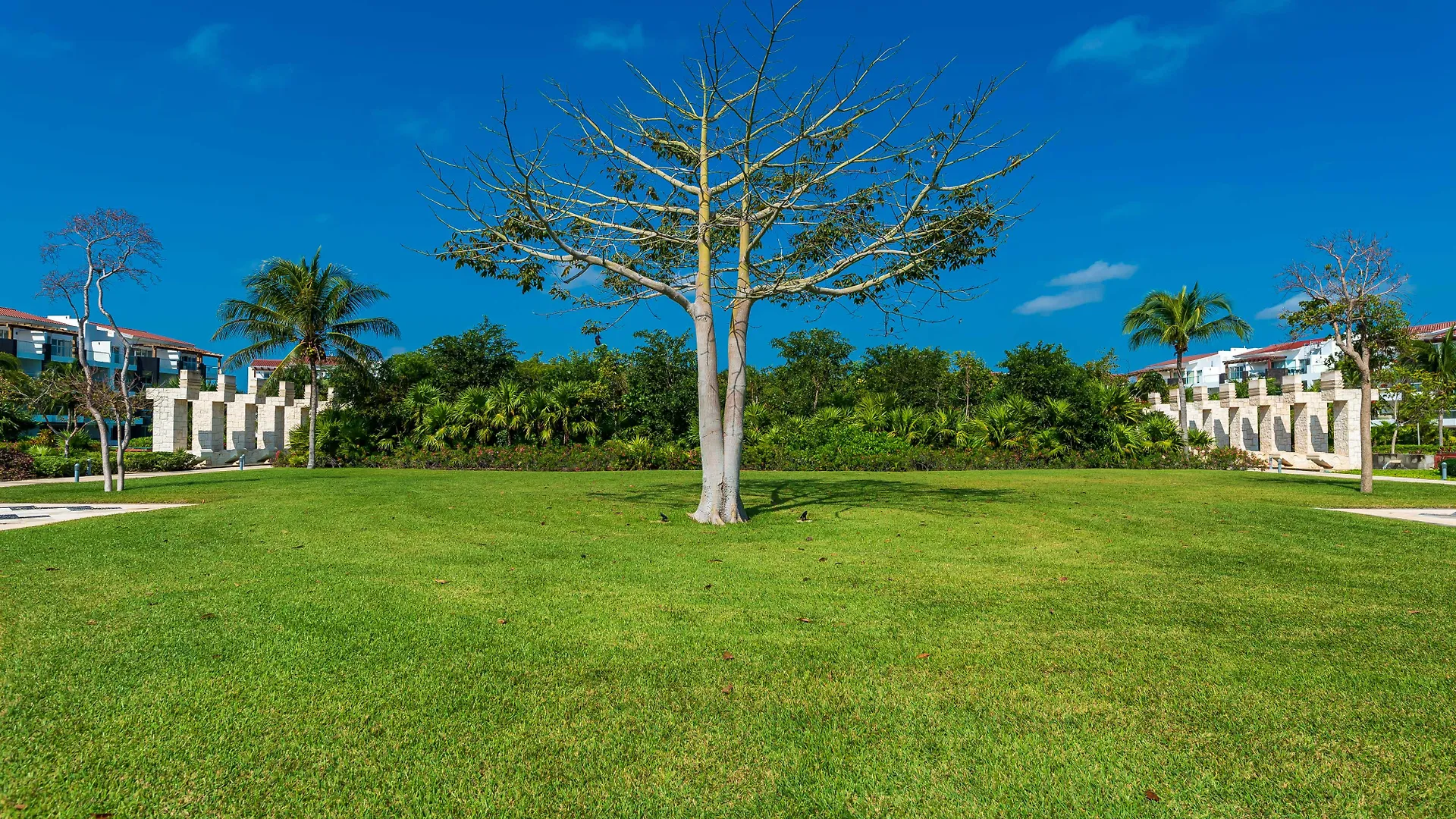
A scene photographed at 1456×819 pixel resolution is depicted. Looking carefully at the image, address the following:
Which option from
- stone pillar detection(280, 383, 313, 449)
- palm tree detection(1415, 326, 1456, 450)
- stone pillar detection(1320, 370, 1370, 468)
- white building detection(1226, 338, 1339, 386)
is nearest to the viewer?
stone pillar detection(1320, 370, 1370, 468)

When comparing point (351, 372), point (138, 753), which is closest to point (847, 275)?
point (138, 753)

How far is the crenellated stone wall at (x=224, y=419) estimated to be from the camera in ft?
93.7

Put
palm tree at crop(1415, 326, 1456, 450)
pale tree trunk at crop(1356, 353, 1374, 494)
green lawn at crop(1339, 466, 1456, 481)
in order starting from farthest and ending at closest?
1. palm tree at crop(1415, 326, 1456, 450)
2. green lawn at crop(1339, 466, 1456, 481)
3. pale tree trunk at crop(1356, 353, 1374, 494)

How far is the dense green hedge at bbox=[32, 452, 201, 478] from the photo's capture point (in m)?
20.9

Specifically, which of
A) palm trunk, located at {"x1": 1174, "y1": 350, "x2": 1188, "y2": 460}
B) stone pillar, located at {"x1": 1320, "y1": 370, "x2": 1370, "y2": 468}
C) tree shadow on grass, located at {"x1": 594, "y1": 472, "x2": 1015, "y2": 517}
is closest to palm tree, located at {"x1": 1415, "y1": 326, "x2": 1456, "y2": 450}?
stone pillar, located at {"x1": 1320, "y1": 370, "x2": 1370, "y2": 468}

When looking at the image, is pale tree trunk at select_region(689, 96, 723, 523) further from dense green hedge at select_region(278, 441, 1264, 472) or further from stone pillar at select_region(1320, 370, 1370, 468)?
stone pillar at select_region(1320, 370, 1370, 468)

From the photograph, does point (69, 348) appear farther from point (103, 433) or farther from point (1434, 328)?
point (1434, 328)

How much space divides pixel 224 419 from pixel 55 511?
20041 millimetres

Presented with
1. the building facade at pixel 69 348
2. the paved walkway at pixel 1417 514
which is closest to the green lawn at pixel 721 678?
the paved walkway at pixel 1417 514

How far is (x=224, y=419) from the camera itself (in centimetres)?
2973

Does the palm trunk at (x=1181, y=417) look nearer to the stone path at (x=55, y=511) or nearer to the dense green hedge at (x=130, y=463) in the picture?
the stone path at (x=55, y=511)

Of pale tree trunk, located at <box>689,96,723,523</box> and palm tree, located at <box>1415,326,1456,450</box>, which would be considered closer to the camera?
pale tree trunk, located at <box>689,96,723,523</box>

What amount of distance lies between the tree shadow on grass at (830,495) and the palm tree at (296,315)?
1821 centimetres

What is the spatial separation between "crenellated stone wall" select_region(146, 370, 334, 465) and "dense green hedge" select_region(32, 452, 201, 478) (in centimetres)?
223
